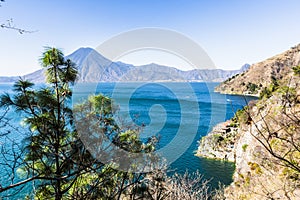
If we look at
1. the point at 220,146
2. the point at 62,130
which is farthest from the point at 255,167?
the point at 220,146

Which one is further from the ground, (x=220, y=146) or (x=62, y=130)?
(x=62, y=130)

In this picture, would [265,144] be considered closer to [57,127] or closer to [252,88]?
[57,127]

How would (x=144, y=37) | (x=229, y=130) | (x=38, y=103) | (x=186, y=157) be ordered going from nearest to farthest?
(x=38, y=103)
(x=144, y=37)
(x=186, y=157)
(x=229, y=130)

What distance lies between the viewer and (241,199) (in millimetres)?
5488

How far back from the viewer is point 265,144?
23.0ft

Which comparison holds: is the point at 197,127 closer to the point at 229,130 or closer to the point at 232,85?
the point at 229,130

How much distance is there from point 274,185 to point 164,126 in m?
21.8

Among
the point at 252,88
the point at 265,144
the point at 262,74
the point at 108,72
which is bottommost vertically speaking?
the point at 265,144

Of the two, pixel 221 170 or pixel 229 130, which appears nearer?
pixel 221 170

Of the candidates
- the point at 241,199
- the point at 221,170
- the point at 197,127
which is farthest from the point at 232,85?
the point at 241,199

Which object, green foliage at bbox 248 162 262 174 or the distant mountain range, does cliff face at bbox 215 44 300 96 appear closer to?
the distant mountain range

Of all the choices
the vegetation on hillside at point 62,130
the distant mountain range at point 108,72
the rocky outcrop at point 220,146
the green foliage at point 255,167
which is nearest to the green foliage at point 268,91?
the green foliage at point 255,167

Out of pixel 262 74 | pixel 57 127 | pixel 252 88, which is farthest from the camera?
pixel 262 74

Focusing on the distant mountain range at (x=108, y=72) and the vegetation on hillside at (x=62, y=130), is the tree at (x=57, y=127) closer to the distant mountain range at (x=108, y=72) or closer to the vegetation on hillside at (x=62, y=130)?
the vegetation on hillside at (x=62, y=130)
